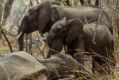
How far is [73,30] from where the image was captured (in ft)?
20.3

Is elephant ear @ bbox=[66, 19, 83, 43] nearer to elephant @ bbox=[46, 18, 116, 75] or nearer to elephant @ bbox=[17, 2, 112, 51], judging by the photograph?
elephant @ bbox=[46, 18, 116, 75]

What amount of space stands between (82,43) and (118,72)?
1.87 meters

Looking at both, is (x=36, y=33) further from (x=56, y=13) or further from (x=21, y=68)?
(x=21, y=68)

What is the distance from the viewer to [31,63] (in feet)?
15.2

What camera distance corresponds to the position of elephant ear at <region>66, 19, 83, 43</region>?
6.15m

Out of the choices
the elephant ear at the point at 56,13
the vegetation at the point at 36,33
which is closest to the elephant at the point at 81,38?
the vegetation at the point at 36,33

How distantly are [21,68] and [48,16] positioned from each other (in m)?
2.86

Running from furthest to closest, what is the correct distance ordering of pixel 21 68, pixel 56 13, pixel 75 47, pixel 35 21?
pixel 35 21
pixel 56 13
pixel 75 47
pixel 21 68

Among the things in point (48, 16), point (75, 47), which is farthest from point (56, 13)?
point (75, 47)

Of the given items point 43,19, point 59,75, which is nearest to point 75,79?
point 59,75

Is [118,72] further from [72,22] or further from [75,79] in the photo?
[72,22]

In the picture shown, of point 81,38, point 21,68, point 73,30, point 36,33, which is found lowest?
point 36,33

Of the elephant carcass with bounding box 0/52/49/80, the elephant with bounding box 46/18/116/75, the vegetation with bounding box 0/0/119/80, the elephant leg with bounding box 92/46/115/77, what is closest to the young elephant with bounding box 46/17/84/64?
the elephant with bounding box 46/18/116/75

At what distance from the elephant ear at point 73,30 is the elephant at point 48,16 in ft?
3.07
